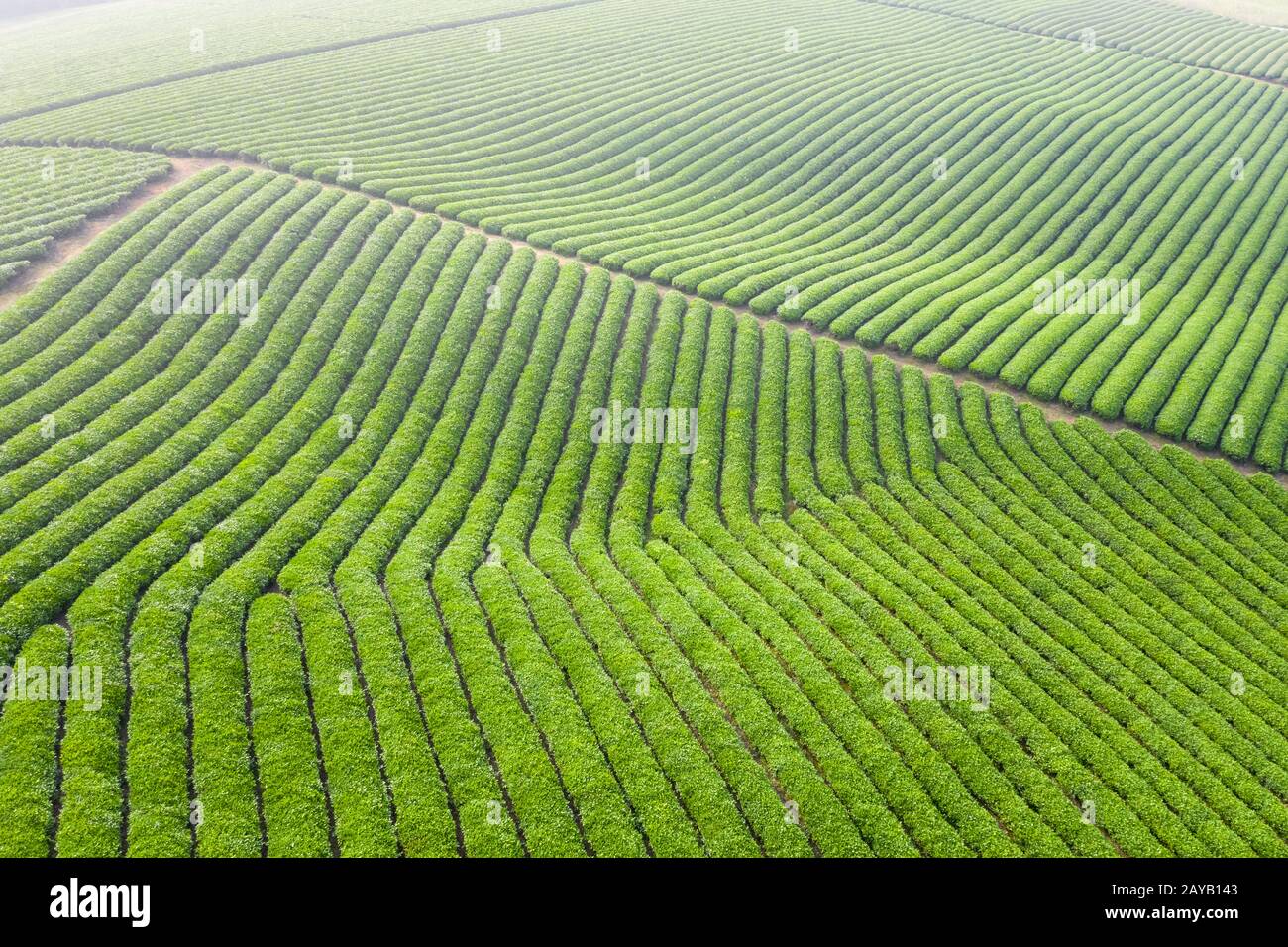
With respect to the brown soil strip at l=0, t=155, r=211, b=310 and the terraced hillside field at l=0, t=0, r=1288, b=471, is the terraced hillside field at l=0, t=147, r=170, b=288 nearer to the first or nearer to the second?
the brown soil strip at l=0, t=155, r=211, b=310

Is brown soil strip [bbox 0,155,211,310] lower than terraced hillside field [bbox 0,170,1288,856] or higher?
higher

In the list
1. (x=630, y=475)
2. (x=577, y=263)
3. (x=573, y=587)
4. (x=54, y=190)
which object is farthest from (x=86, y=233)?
(x=573, y=587)

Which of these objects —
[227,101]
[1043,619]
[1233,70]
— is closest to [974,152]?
[1233,70]

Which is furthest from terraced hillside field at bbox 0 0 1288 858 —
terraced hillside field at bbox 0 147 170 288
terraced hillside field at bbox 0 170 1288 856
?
terraced hillside field at bbox 0 147 170 288

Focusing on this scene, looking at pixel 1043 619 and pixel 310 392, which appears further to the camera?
pixel 310 392
